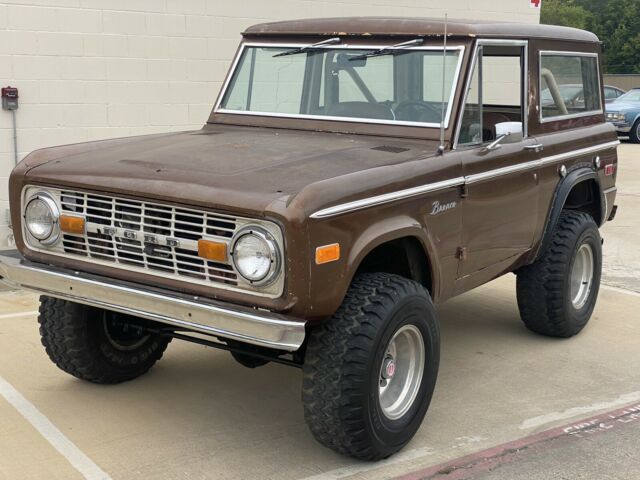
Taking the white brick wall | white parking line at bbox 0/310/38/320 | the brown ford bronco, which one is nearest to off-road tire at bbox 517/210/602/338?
the brown ford bronco

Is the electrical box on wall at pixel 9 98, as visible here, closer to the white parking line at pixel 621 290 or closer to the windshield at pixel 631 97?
the white parking line at pixel 621 290

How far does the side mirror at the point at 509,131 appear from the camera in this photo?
498cm

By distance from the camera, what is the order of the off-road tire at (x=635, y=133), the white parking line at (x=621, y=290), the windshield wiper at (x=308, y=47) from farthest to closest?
the off-road tire at (x=635, y=133)
the white parking line at (x=621, y=290)
the windshield wiper at (x=308, y=47)

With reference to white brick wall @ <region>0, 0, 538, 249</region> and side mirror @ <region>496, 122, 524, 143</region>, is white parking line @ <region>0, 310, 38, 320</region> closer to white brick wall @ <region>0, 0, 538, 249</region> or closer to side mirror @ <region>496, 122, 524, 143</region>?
white brick wall @ <region>0, 0, 538, 249</region>

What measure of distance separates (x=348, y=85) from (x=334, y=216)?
1.69m

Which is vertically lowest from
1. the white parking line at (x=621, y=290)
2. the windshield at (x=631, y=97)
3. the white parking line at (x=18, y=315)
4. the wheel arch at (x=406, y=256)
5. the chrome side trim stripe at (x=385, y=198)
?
the white parking line at (x=621, y=290)

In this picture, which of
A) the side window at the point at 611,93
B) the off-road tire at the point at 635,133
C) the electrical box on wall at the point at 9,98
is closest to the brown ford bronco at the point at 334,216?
the electrical box on wall at the point at 9,98

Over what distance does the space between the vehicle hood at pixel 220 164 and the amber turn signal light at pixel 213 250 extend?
16 centimetres

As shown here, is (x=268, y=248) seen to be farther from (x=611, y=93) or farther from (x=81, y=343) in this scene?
(x=611, y=93)

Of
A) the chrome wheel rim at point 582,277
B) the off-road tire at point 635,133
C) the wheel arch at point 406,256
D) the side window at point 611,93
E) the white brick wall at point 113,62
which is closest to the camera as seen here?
the wheel arch at point 406,256

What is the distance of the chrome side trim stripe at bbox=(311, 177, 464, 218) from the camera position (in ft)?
12.2

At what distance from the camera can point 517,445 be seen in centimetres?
441

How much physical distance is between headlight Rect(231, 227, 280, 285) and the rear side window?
274 cm

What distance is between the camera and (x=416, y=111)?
5023 mm
